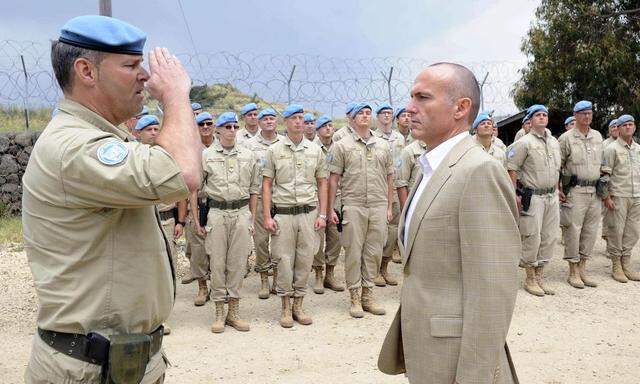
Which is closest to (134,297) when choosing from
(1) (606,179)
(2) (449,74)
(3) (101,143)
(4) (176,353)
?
(3) (101,143)

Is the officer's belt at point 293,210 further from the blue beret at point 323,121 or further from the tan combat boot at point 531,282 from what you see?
the tan combat boot at point 531,282

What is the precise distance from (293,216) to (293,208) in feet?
0.27

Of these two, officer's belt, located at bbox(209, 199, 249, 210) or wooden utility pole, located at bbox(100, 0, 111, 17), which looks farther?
wooden utility pole, located at bbox(100, 0, 111, 17)

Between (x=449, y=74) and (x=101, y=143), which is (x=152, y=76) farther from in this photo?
(x=449, y=74)

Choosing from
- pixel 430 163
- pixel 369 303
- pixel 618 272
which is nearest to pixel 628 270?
pixel 618 272

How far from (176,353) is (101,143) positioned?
3.65m

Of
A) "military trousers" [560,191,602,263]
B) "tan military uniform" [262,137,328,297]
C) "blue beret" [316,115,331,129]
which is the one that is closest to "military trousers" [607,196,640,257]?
"military trousers" [560,191,602,263]

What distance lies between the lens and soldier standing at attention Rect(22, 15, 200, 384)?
5.29ft

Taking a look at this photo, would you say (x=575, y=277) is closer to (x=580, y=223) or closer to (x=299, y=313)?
(x=580, y=223)

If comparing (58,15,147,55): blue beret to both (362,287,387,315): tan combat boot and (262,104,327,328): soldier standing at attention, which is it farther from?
(362,287,387,315): tan combat boot

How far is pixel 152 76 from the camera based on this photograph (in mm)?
1768

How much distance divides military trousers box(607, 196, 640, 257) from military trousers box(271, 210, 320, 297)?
417 cm

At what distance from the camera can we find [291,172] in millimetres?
5914

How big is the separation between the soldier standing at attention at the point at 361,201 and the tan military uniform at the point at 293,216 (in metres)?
0.32
